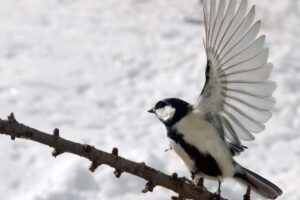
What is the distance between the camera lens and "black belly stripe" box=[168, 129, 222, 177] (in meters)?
2.10

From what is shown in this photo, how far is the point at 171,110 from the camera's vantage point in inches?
86.4

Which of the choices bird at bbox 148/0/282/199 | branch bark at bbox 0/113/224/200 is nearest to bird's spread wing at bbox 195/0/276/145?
bird at bbox 148/0/282/199

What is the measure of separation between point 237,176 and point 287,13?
2.97m

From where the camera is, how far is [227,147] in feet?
7.26

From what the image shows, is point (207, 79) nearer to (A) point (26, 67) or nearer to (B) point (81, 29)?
(A) point (26, 67)

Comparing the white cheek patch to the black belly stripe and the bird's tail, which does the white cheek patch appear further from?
the bird's tail

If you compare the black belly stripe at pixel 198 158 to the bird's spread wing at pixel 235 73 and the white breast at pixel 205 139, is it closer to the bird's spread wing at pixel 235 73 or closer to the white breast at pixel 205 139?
the white breast at pixel 205 139

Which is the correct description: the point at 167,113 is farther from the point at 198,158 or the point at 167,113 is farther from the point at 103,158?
the point at 103,158

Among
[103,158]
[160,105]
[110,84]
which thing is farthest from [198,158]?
[110,84]

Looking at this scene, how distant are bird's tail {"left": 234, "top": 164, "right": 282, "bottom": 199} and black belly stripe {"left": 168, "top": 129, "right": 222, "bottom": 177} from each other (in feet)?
0.47

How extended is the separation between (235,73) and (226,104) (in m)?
0.10

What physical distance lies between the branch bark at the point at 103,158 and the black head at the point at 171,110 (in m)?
0.36

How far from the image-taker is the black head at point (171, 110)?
2178 mm

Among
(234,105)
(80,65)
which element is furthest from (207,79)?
(80,65)
